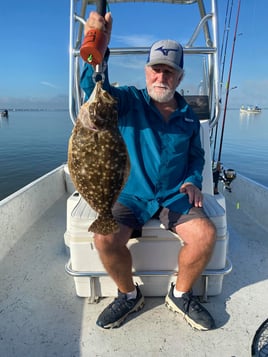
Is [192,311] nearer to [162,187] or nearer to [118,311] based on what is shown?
[118,311]

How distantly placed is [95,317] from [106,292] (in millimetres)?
253

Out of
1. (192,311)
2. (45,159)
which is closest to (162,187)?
(192,311)

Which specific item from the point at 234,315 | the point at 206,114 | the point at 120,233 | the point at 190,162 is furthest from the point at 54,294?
the point at 206,114

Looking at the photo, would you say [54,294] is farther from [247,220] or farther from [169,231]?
[247,220]

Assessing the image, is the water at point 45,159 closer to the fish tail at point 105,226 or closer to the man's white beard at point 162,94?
the man's white beard at point 162,94

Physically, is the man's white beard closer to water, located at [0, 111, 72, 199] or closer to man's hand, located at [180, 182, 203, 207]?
man's hand, located at [180, 182, 203, 207]

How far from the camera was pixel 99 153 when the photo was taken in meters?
1.77

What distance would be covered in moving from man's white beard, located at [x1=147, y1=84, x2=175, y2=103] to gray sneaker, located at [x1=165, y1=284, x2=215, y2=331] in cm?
162

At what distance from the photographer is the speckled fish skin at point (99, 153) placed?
Answer: 1.67 metres

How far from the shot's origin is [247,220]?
4164 mm

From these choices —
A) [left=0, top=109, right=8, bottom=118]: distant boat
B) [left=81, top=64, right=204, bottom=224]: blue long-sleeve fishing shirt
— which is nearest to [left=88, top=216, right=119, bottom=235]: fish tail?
[left=81, top=64, right=204, bottom=224]: blue long-sleeve fishing shirt

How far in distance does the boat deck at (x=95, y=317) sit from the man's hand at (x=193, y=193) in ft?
2.99

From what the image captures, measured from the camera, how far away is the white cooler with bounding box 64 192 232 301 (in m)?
2.23

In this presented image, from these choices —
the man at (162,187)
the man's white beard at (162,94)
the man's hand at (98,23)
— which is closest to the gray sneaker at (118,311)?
the man at (162,187)
